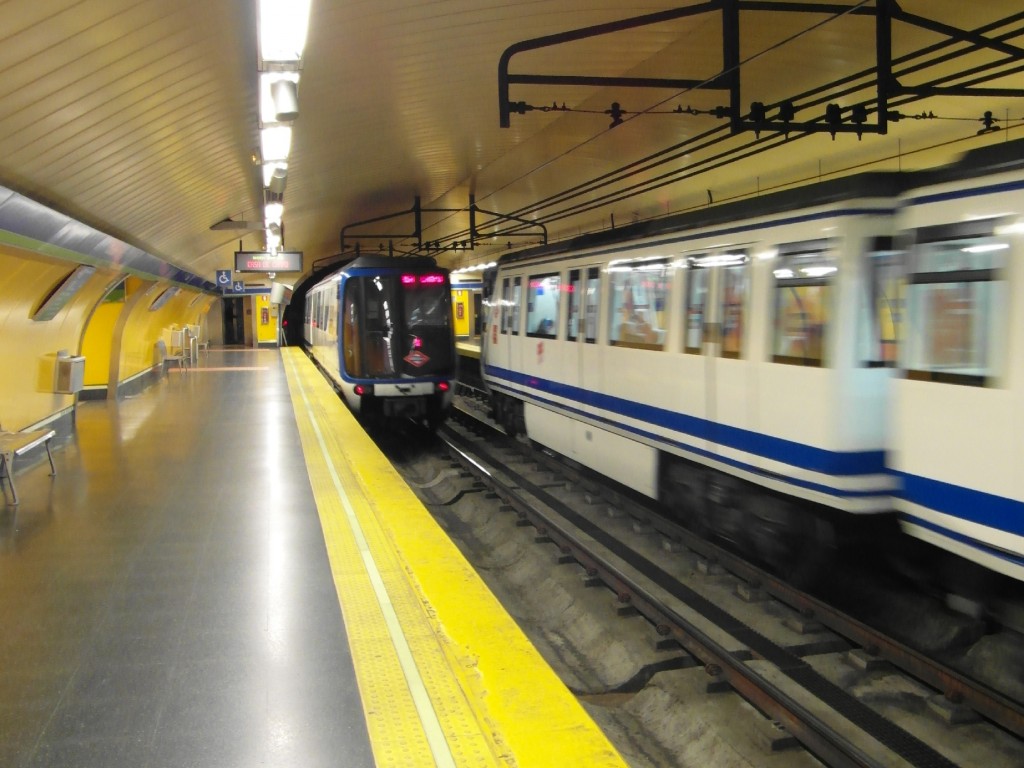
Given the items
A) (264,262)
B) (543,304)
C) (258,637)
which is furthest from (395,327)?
(258,637)

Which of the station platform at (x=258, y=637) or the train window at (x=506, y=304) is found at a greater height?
the train window at (x=506, y=304)

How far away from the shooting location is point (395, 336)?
13.9m

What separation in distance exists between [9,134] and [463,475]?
6.39 meters

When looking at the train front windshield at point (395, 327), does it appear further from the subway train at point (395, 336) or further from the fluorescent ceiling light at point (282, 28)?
the fluorescent ceiling light at point (282, 28)

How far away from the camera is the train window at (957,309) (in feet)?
14.0

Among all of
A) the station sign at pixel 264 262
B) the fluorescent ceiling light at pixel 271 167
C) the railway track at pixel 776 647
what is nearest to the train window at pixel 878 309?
the railway track at pixel 776 647

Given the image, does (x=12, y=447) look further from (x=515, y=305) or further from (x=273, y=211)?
(x=273, y=211)

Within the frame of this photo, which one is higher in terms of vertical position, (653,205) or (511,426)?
(653,205)

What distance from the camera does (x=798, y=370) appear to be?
571 cm

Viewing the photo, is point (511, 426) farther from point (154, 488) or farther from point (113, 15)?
point (113, 15)

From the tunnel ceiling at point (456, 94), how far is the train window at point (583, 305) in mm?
1483

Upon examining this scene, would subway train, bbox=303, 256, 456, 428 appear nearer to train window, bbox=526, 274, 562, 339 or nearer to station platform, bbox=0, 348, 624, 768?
train window, bbox=526, 274, 562, 339

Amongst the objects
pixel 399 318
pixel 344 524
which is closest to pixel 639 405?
pixel 344 524

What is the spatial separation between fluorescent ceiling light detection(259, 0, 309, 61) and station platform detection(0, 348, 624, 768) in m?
3.18
